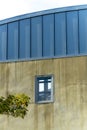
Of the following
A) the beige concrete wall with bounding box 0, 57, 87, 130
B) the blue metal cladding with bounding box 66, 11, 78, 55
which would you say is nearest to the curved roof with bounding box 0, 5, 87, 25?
the blue metal cladding with bounding box 66, 11, 78, 55

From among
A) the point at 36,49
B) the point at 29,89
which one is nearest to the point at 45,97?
the point at 29,89

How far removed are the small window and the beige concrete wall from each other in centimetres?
32

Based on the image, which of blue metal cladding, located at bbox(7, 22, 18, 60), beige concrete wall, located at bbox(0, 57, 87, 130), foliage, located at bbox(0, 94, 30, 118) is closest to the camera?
foliage, located at bbox(0, 94, 30, 118)

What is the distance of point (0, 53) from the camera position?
39219mm

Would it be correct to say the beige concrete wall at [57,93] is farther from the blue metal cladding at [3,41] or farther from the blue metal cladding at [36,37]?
the blue metal cladding at [3,41]

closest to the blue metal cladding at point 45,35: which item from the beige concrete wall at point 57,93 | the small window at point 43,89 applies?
the beige concrete wall at point 57,93

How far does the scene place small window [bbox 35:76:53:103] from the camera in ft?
119

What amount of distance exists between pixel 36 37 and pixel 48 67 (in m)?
2.83

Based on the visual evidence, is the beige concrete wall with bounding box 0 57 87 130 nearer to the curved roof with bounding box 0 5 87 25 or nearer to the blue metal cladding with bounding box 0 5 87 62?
the blue metal cladding with bounding box 0 5 87 62

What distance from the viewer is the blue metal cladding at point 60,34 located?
36781 mm

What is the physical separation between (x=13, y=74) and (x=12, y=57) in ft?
4.80

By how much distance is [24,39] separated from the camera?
38438 mm

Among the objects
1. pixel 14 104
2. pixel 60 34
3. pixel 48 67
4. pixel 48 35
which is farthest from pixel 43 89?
pixel 14 104

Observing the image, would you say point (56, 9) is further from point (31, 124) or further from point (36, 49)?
point (31, 124)
